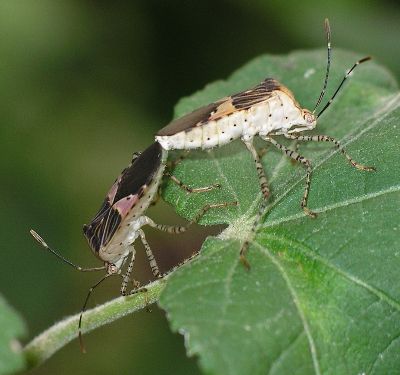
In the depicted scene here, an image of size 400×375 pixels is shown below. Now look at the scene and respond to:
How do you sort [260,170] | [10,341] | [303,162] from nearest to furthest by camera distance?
[10,341], [303,162], [260,170]

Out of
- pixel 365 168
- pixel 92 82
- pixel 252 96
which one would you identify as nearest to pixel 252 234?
pixel 365 168

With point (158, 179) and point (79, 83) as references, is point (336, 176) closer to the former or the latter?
point (158, 179)

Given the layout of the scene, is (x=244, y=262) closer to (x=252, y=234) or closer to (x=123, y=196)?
(x=252, y=234)

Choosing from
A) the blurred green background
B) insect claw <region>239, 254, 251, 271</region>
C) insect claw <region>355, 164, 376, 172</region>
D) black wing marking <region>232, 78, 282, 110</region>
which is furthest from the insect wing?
the blurred green background

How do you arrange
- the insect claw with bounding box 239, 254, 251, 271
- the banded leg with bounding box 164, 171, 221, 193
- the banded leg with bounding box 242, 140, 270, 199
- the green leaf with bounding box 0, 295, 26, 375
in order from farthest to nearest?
the banded leg with bounding box 164, 171, 221, 193 → the banded leg with bounding box 242, 140, 270, 199 → the insect claw with bounding box 239, 254, 251, 271 → the green leaf with bounding box 0, 295, 26, 375

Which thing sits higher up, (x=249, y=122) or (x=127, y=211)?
(x=249, y=122)

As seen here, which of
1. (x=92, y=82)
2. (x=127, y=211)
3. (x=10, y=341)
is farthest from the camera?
(x=92, y=82)

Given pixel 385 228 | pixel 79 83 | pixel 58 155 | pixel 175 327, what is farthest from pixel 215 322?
pixel 79 83

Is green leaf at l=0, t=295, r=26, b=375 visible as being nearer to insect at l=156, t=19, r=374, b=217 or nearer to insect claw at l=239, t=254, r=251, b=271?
insect claw at l=239, t=254, r=251, b=271
